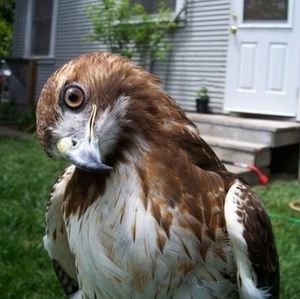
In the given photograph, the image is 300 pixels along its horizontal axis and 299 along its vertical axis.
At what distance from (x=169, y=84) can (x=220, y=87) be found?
4.40 ft

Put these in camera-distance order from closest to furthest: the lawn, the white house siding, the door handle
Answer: the lawn → the door handle → the white house siding

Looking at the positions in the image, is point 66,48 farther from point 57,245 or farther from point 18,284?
point 57,245

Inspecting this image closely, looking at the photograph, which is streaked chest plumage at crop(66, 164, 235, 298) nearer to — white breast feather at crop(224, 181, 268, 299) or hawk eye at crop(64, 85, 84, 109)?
white breast feather at crop(224, 181, 268, 299)

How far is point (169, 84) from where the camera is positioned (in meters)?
9.83

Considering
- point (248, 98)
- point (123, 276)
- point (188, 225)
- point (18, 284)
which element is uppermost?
point (248, 98)

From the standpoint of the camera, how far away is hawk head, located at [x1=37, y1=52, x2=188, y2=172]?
5.24 ft

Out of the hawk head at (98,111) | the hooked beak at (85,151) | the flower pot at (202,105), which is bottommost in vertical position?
the hooked beak at (85,151)

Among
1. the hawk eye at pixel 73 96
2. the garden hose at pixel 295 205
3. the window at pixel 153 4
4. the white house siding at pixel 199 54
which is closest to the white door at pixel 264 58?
the white house siding at pixel 199 54

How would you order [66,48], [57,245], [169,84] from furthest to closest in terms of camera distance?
[66,48], [169,84], [57,245]

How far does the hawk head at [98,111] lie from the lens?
160 centimetres

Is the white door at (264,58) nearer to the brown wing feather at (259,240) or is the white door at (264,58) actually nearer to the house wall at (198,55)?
the house wall at (198,55)

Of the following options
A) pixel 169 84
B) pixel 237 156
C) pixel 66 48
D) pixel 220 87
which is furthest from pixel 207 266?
pixel 66 48

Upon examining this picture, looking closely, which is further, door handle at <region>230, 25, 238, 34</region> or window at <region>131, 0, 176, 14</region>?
window at <region>131, 0, 176, 14</region>

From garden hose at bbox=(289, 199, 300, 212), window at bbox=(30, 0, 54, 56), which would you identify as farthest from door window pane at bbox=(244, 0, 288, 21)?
window at bbox=(30, 0, 54, 56)
